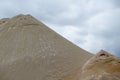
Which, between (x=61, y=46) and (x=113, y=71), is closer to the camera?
(x=113, y=71)

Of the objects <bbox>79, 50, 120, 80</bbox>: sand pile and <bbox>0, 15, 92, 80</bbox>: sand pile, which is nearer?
<bbox>79, 50, 120, 80</bbox>: sand pile

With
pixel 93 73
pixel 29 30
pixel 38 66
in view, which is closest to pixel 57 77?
pixel 38 66

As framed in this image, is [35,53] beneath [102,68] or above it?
above

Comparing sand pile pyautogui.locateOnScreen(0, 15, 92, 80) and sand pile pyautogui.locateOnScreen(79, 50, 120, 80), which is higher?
sand pile pyautogui.locateOnScreen(0, 15, 92, 80)

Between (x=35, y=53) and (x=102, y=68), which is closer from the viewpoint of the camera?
(x=102, y=68)

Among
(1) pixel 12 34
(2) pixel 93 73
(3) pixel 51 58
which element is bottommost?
(2) pixel 93 73

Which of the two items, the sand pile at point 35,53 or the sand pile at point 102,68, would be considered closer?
the sand pile at point 102,68

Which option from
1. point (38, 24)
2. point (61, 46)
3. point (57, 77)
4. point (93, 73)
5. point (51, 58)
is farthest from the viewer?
point (38, 24)

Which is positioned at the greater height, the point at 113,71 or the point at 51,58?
the point at 51,58

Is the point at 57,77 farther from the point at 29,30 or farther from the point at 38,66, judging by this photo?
the point at 29,30

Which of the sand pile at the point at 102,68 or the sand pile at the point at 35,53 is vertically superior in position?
the sand pile at the point at 35,53

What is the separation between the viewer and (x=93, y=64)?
12.9 meters

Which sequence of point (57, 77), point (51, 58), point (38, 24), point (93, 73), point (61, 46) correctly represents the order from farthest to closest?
point (38, 24), point (61, 46), point (51, 58), point (57, 77), point (93, 73)

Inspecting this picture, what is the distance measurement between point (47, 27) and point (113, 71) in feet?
20.1
